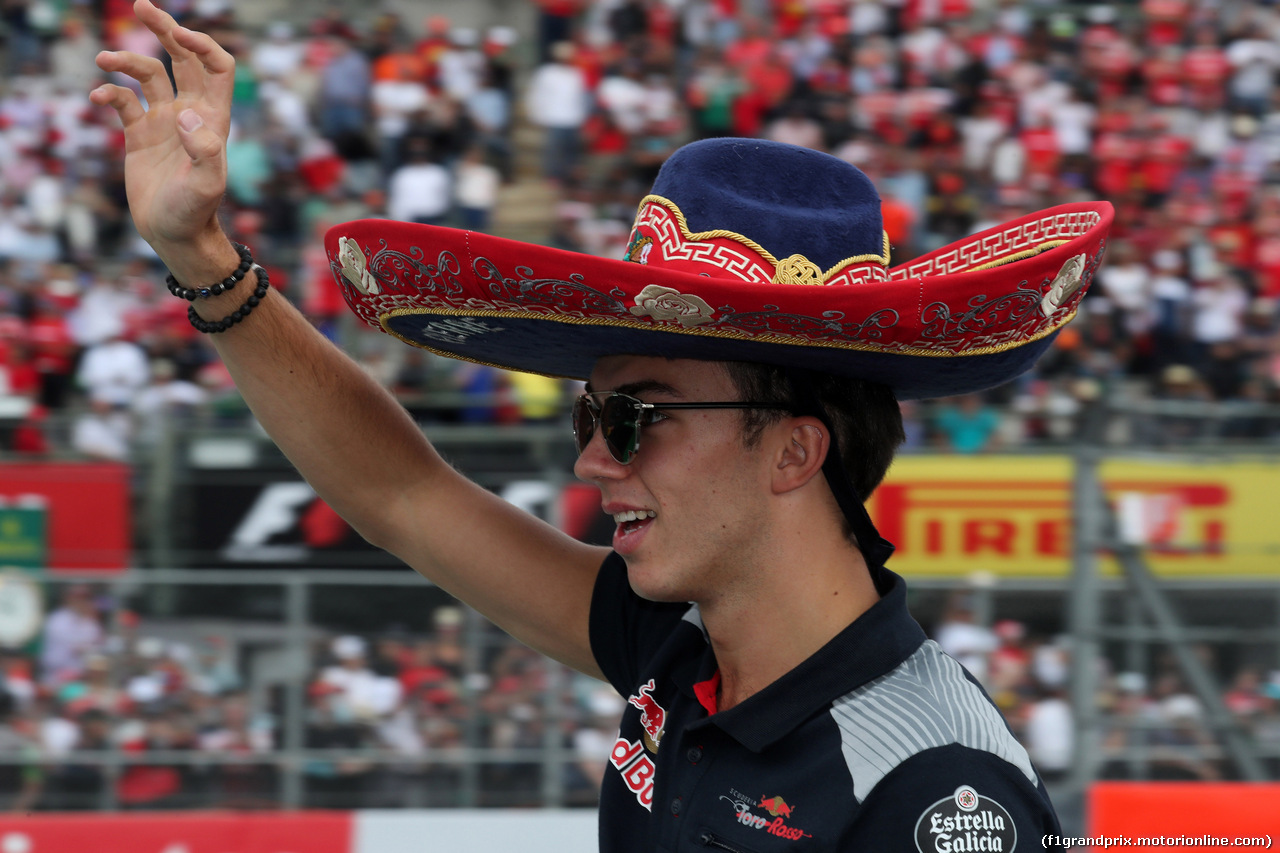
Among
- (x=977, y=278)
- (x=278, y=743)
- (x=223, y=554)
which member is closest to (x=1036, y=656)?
(x=278, y=743)

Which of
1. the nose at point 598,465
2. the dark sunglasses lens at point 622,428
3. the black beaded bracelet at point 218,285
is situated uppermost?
the black beaded bracelet at point 218,285

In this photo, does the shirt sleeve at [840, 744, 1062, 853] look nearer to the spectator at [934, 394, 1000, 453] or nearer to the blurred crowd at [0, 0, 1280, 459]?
the spectator at [934, 394, 1000, 453]

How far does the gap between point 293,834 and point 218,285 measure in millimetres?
3787

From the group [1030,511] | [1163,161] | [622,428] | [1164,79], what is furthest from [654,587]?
[1164,79]

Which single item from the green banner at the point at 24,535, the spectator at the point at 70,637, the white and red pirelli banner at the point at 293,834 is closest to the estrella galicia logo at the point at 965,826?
the white and red pirelli banner at the point at 293,834

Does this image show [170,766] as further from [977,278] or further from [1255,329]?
[1255,329]

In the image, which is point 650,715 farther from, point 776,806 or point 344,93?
point 344,93

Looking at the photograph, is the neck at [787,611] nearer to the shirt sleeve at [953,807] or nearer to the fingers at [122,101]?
the shirt sleeve at [953,807]

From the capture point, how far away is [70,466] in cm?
771

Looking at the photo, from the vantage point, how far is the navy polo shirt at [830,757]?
6.20 feet

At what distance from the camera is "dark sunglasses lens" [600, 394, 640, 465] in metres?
2.25

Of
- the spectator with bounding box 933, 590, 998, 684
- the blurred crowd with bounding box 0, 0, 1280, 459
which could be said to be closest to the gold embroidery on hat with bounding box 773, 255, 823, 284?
the spectator with bounding box 933, 590, 998, 684

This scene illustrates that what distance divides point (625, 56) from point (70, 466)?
549 cm

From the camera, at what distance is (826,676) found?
2.14 m
